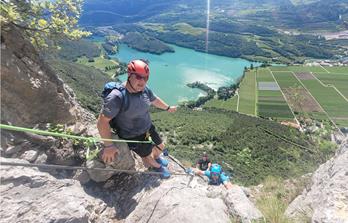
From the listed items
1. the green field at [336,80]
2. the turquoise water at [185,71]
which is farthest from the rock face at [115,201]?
the green field at [336,80]

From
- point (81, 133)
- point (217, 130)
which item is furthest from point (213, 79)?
point (81, 133)

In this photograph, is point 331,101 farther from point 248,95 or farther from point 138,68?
point 138,68

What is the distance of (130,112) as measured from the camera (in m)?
4.62

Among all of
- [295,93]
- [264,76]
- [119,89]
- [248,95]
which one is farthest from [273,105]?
[119,89]

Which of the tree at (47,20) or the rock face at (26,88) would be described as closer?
the rock face at (26,88)

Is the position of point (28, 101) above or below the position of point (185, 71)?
above

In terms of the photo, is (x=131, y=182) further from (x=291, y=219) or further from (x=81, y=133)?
(x=291, y=219)

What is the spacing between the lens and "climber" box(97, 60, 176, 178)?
4.25 metres

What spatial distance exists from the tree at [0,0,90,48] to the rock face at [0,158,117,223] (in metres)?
2.54

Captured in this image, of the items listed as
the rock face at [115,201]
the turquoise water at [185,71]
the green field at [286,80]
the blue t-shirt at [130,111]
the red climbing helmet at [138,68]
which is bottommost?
the turquoise water at [185,71]

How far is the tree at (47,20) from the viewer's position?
541 centimetres

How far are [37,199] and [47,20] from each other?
3450mm

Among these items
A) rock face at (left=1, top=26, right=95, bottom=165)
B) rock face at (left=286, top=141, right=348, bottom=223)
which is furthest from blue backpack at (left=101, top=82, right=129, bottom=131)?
rock face at (left=286, top=141, right=348, bottom=223)

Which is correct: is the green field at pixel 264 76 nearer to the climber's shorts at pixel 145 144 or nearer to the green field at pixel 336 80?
the green field at pixel 336 80
